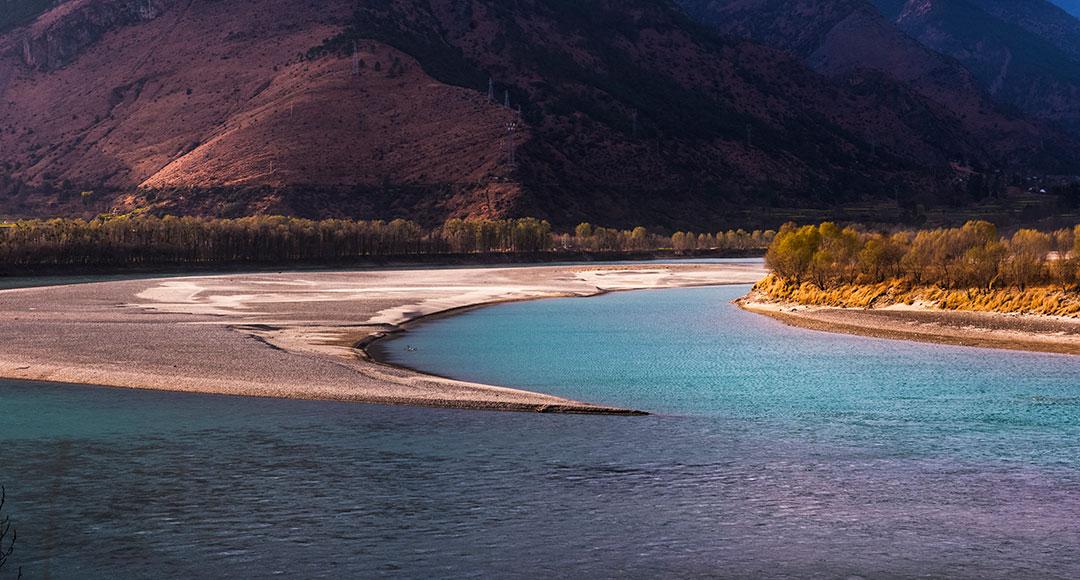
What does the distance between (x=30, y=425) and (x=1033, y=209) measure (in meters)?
200

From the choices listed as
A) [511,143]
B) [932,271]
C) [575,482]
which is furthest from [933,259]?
[511,143]

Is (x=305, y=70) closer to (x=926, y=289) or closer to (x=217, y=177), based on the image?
(x=217, y=177)

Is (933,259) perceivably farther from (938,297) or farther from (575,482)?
(575,482)

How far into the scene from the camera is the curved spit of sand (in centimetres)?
2844

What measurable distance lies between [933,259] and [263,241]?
260 ft

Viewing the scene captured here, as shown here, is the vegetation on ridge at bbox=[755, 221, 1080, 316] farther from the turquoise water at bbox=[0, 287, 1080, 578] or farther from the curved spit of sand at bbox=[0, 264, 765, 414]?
the curved spit of sand at bbox=[0, 264, 765, 414]

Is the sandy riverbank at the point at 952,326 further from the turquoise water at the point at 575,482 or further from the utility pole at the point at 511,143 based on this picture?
the utility pole at the point at 511,143

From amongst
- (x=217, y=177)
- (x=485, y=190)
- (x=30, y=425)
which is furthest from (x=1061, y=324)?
(x=217, y=177)

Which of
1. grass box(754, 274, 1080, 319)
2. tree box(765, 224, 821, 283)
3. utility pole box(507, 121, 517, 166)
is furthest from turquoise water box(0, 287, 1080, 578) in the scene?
utility pole box(507, 121, 517, 166)

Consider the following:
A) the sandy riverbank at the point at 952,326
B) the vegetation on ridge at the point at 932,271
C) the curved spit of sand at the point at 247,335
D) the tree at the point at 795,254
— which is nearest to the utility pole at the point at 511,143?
the curved spit of sand at the point at 247,335

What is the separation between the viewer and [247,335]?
132 feet

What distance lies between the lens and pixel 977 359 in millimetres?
35625

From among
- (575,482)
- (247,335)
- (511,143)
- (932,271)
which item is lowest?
(575,482)

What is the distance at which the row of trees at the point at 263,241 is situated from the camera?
10244 centimetres
